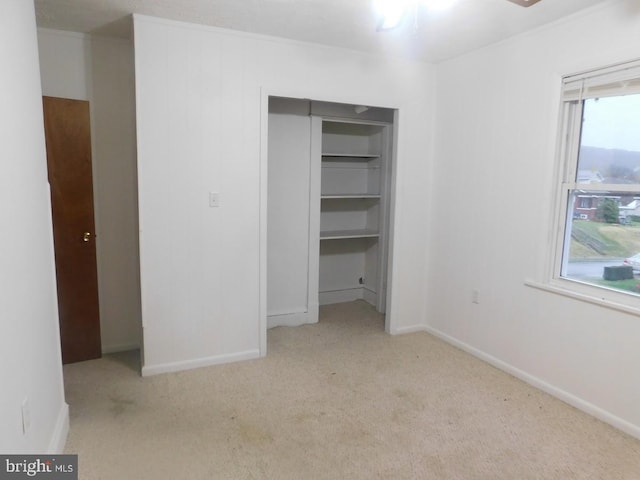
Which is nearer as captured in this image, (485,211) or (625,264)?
(625,264)

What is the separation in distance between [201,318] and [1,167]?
1.86 m

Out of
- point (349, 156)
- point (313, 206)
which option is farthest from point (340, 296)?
point (349, 156)

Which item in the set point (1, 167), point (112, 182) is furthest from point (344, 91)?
Answer: point (1, 167)

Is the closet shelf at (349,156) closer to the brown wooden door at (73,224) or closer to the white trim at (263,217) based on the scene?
the white trim at (263,217)

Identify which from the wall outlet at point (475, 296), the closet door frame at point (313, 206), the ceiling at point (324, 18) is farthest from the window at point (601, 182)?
the closet door frame at point (313, 206)

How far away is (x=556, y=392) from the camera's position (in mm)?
2799

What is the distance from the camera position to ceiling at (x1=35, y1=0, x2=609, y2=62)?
253 centimetres

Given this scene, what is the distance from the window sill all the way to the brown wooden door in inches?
125

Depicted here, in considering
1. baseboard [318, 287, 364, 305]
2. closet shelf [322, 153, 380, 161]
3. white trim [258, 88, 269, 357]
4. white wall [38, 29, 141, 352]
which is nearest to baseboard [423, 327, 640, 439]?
baseboard [318, 287, 364, 305]

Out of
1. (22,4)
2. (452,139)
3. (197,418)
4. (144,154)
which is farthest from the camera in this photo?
(452,139)

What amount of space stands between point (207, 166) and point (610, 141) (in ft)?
8.32

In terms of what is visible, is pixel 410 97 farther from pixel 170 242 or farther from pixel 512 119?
pixel 170 242

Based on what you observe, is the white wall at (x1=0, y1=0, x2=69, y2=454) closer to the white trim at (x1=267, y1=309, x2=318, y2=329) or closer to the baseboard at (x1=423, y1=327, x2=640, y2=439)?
the white trim at (x1=267, y1=309, x2=318, y2=329)

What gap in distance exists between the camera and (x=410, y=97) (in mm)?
3668
